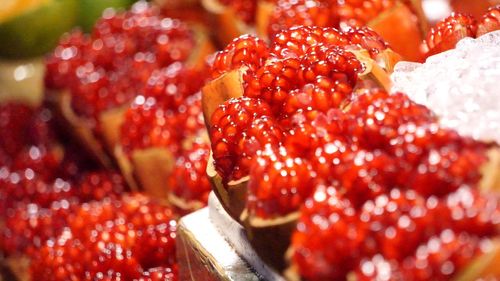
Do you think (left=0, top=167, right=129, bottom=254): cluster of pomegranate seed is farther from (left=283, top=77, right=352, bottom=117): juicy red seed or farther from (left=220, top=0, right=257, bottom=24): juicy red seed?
(left=283, top=77, right=352, bottom=117): juicy red seed

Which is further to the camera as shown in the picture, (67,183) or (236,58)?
(67,183)

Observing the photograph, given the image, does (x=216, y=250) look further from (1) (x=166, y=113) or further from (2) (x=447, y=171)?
(1) (x=166, y=113)

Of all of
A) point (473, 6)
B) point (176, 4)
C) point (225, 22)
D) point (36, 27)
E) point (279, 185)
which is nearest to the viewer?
point (279, 185)

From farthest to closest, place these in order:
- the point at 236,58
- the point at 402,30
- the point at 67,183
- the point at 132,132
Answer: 1. the point at 67,183
2. the point at 132,132
3. the point at 402,30
4. the point at 236,58

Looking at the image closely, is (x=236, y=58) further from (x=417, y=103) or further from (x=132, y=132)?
(x=132, y=132)

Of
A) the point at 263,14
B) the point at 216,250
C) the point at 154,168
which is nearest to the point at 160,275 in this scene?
the point at 216,250

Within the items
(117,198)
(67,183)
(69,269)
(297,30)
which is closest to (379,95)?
(297,30)

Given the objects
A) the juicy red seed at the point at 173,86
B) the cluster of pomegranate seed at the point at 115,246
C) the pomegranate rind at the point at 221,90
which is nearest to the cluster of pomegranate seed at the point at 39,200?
the cluster of pomegranate seed at the point at 115,246
